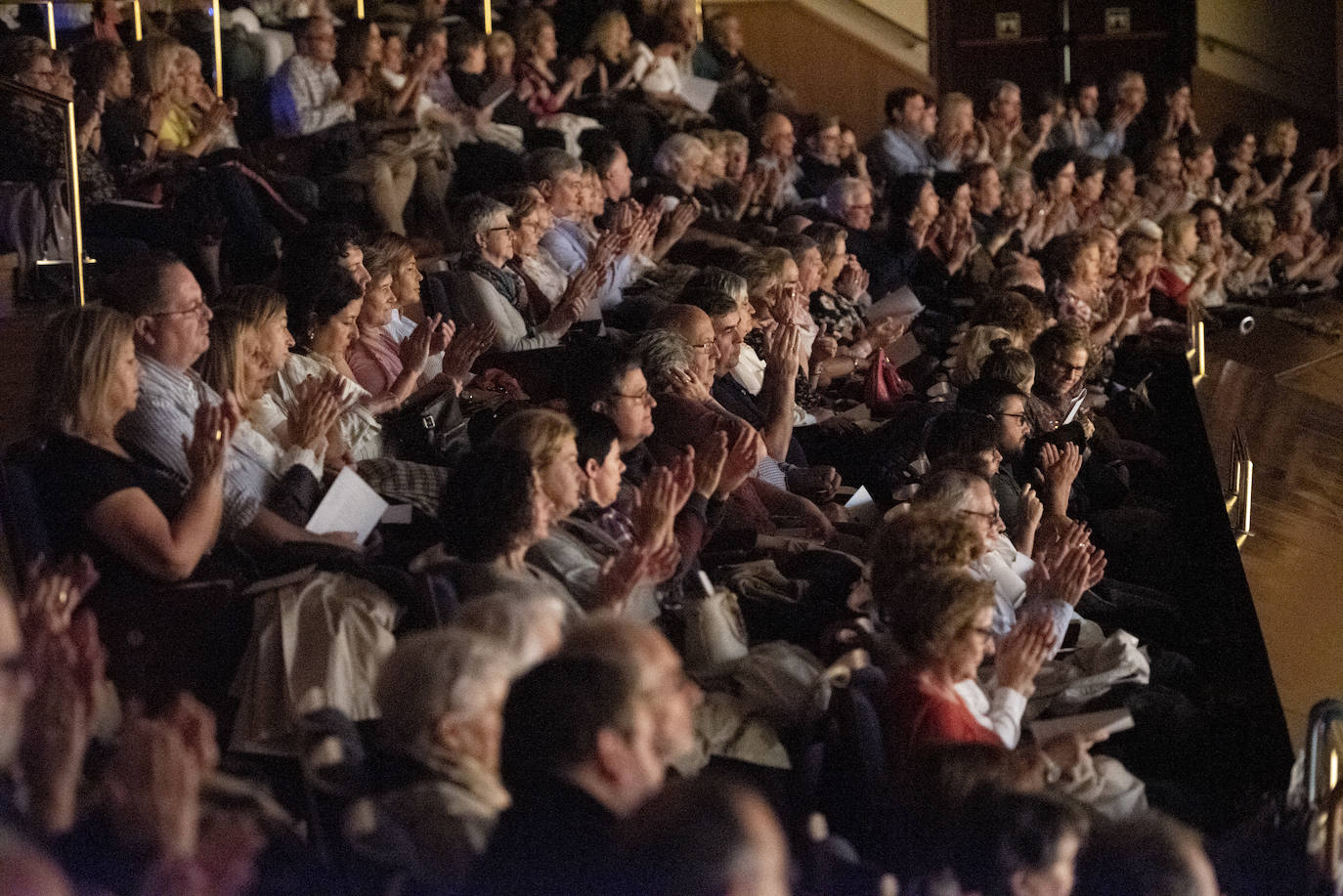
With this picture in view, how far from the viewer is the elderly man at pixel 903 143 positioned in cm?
790

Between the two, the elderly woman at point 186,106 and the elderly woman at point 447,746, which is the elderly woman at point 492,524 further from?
the elderly woman at point 186,106

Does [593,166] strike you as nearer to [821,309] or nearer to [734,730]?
[821,309]

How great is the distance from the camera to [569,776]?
189cm

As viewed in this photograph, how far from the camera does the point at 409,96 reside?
6.26m

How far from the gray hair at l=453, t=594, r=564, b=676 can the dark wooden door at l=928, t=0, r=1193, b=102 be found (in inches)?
327

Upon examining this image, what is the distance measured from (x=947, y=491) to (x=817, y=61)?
21.4ft

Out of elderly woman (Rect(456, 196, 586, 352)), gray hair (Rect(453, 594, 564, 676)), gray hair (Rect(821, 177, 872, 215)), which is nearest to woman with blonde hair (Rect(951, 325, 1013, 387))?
elderly woman (Rect(456, 196, 586, 352))

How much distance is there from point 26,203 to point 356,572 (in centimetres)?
184

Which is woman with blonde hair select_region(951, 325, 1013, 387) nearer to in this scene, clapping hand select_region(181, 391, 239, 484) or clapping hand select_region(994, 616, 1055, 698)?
clapping hand select_region(994, 616, 1055, 698)

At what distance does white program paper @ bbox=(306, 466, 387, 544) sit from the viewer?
9.33 feet

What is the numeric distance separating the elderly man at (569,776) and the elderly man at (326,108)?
4.10 m

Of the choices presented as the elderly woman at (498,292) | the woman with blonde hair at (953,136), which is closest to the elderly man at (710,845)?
the elderly woman at (498,292)

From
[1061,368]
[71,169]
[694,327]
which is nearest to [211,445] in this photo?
[694,327]

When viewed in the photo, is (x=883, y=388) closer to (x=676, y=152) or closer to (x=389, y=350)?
(x=389, y=350)
